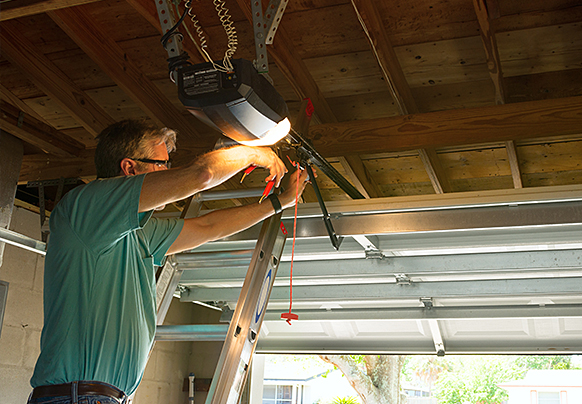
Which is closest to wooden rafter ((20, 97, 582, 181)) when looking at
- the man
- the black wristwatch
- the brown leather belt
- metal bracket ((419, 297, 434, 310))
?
the black wristwatch

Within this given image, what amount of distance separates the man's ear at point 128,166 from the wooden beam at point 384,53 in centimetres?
111

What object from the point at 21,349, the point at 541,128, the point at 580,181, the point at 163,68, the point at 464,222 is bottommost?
the point at 21,349

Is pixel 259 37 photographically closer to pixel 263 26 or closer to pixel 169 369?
pixel 263 26

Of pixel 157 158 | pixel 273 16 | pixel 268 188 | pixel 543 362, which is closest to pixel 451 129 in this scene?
pixel 268 188

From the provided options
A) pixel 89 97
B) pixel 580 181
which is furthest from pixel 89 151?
pixel 580 181

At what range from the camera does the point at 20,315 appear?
12.2 ft

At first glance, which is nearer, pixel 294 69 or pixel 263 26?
pixel 263 26

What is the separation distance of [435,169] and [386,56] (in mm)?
1016

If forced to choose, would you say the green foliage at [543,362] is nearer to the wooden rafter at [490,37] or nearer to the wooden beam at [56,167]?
the wooden rafter at [490,37]

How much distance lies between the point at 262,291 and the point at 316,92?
126 cm

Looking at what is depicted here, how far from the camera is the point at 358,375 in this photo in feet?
41.8

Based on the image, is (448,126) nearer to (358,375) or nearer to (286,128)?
(286,128)

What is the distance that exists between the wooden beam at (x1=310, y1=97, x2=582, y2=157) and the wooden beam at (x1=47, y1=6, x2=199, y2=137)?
82cm

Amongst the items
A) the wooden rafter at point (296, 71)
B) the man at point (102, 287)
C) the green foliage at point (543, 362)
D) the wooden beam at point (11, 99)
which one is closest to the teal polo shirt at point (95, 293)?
the man at point (102, 287)
